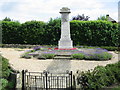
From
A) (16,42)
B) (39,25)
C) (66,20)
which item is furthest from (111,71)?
(16,42)

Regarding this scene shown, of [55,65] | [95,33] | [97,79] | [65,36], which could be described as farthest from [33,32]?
[97,79]

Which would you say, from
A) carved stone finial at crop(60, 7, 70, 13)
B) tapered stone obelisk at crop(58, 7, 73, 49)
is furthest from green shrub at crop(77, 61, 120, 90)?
carved stone finial at crop(60, 7, 70, 13)

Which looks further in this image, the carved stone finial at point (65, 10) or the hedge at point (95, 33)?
the hedge at point (95, 33)

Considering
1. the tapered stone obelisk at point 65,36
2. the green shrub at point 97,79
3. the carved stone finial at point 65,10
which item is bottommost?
the green shrub at point 97,79

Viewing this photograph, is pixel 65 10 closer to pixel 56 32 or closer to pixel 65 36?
pixel 65 36

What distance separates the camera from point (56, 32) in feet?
69.8

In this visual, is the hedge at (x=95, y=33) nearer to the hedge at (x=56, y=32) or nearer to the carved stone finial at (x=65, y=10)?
the hedge at (x=56, y=32)

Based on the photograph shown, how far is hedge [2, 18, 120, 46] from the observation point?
2059 cm

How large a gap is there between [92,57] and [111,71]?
6.83 m

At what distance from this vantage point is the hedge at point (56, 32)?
67.6 ft

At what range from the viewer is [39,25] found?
22.3 m

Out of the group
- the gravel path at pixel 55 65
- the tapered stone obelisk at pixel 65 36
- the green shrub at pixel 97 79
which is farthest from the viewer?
the tapered stone obelisk at pixel 65 36

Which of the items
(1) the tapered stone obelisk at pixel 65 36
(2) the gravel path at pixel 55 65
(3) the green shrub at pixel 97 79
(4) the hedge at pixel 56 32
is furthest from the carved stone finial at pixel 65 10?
(3) the green shrub at pixel 97 79

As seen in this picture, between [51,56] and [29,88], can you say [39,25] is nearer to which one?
[51,56]
